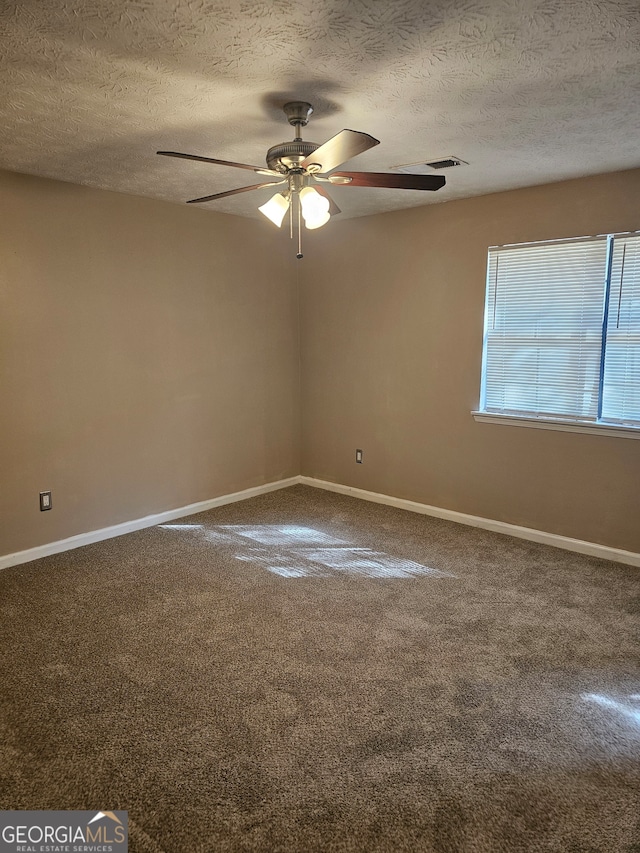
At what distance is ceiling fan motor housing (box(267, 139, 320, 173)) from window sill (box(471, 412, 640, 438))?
8.08ft

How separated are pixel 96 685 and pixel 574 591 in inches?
103

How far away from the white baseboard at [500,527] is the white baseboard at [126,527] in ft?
2.16

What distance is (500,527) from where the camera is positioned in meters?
4.25

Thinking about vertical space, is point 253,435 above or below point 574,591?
above

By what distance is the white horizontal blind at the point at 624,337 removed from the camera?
351 cm

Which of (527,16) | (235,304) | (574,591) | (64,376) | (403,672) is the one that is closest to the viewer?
Answer: (527,16)

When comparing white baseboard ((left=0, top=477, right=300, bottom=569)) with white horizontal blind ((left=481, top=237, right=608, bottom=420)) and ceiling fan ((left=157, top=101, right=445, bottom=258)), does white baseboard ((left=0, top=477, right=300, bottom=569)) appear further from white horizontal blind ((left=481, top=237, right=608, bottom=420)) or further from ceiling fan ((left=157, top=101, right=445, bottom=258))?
ceiling fan ((left=157, top=101, right=445, bottom=258))

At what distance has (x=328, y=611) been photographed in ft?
10.0

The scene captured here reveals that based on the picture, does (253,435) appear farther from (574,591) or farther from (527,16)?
(527,16)

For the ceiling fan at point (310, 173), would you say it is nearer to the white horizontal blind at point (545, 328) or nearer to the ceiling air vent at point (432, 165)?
the ceiling air vent at point (432, 165)

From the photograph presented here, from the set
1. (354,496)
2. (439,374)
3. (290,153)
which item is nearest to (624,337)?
(439,374)

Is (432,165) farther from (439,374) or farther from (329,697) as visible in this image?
(329,697)

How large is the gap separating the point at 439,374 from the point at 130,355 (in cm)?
237

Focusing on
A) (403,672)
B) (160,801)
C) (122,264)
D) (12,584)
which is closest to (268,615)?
(403,672)
